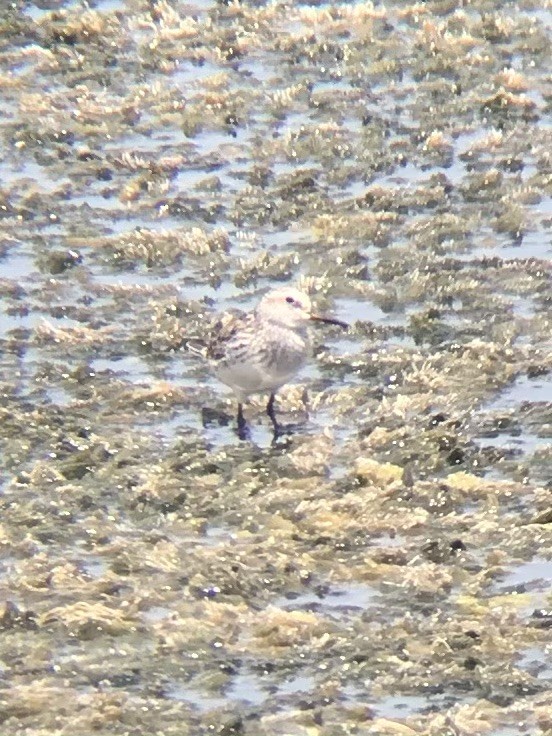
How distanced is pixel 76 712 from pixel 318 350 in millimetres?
4922

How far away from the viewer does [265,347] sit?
40.7 ft

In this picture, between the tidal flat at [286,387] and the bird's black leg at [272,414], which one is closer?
→ the tidal flat at [286,387]

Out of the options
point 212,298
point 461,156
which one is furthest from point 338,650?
point 461,156

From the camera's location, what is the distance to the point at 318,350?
13.6 m

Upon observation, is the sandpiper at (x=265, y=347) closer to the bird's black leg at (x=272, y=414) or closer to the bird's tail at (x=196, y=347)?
the bird's black leg at (x=272, y=414)

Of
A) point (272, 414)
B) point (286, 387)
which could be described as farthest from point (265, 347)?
point (286, 387)

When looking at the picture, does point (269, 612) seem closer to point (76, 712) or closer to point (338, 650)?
point (338, 650)

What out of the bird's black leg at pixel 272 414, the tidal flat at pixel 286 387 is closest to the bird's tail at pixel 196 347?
the tidal flat at pixel 286 387

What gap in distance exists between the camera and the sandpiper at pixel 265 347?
40.7 feet

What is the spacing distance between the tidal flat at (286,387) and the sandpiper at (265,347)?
28 cm

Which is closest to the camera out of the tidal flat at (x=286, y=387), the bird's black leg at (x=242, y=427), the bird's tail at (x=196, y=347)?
the tidal flat at (x=286, y=387)

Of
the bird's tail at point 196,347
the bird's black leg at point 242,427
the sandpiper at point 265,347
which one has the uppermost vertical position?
the bird's tail at point 196,347

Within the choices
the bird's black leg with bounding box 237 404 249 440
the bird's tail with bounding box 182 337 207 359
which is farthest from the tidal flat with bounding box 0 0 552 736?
the bird's tail with bounding box 182 337 207 359

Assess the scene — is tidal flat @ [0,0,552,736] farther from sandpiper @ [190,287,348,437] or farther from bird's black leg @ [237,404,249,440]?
sandpiper @ [190,287,348,437]
